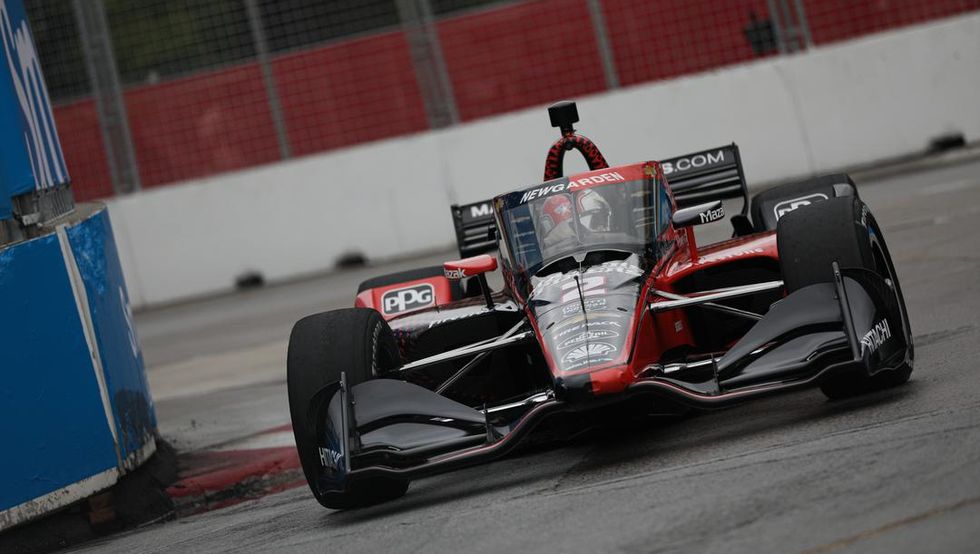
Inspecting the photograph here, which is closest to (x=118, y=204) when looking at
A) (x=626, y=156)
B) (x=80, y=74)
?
(x=80, y=74)

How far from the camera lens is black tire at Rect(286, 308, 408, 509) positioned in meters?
6.46

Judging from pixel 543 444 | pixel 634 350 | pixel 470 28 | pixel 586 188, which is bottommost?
pixel 543 444

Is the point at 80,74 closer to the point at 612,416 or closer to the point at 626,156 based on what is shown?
the point at 626,156

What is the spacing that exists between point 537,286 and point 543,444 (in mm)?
764

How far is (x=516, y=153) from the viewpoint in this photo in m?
16.9

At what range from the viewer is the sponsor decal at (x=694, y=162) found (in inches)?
359

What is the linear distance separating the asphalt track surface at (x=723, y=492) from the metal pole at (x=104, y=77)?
1058 centimetres

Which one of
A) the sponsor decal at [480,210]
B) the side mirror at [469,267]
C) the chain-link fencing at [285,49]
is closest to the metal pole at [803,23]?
the chain-link fencing at [285,49]

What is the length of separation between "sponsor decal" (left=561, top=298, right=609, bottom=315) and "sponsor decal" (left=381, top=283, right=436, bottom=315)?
7.92 ft

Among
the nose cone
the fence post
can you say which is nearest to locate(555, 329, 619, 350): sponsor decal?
the nose cone

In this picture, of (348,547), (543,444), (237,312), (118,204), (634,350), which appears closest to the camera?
(348,547)

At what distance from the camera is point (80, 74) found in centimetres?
1822

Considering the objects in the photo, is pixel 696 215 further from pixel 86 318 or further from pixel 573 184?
pixel 86 318

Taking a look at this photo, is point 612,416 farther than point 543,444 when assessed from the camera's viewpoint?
No
